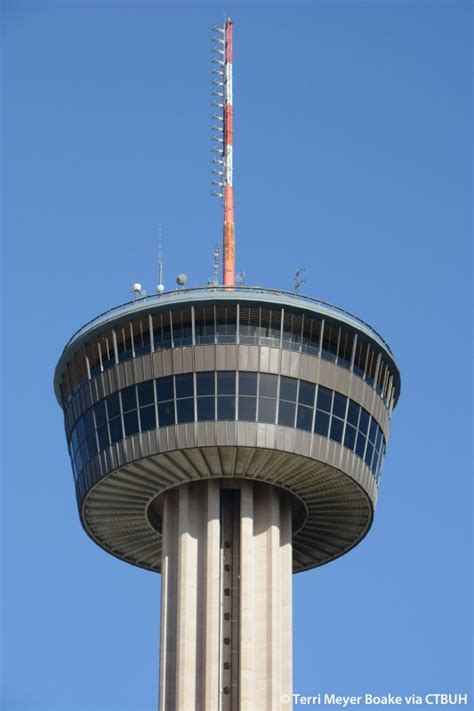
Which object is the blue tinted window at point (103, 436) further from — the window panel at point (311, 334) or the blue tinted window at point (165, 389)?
the window panel at point (311, 334)

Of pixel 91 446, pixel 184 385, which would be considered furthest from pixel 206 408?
pixel 91 446

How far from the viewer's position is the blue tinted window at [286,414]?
11738cm

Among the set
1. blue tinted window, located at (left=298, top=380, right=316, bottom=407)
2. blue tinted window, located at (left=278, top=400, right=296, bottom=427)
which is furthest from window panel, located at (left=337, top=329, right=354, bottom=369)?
blue tinted window, located at (left=278, top=400, right=296, bottom=427)

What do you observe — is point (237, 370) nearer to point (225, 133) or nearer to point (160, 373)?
point (160, 373)

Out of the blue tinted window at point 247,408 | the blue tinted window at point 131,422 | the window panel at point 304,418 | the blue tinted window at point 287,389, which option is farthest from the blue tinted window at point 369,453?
the blue tinted window at point 131,422

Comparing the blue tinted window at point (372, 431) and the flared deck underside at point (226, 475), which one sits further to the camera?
the blue tinted window at point (372, 431)

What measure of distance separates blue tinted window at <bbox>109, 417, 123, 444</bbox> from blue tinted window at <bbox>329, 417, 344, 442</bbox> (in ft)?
37.6

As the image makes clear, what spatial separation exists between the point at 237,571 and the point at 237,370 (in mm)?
11109

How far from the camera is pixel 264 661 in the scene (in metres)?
117

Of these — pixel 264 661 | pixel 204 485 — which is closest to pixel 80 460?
pixel 204 485

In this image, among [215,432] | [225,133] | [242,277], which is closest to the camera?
[215,432]

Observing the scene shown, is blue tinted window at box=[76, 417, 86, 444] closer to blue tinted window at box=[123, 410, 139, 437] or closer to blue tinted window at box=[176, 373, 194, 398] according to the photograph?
blue tinted window at box=[123, 410, 139, 437]

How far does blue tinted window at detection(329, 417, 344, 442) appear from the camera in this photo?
11862cm

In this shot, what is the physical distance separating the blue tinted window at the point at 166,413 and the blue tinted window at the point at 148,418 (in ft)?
1.27
